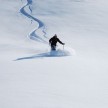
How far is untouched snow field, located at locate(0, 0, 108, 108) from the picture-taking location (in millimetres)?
9750

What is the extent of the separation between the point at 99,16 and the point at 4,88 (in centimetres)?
2864

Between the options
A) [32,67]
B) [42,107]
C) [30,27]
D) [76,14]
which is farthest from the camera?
[76,14]

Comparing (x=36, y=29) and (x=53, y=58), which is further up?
(x=53, y=58)

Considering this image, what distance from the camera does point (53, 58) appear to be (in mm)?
16938

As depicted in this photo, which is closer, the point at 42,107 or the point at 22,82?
the point at 42,107

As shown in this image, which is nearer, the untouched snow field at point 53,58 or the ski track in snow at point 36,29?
the untouched snow field at point 53,58

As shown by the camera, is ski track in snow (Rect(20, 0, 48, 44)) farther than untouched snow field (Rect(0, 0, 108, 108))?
Yes

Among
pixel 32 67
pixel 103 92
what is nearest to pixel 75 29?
pixel 32 67

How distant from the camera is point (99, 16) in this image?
3753 cm

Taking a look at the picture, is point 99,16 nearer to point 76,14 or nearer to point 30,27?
point 76,14

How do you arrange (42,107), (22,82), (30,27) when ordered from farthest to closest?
(30,27) < (22,82) < (42,107)

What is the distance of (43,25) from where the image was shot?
3167 cm

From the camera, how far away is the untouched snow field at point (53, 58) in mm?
9750

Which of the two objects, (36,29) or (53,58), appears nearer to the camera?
(53,58)
